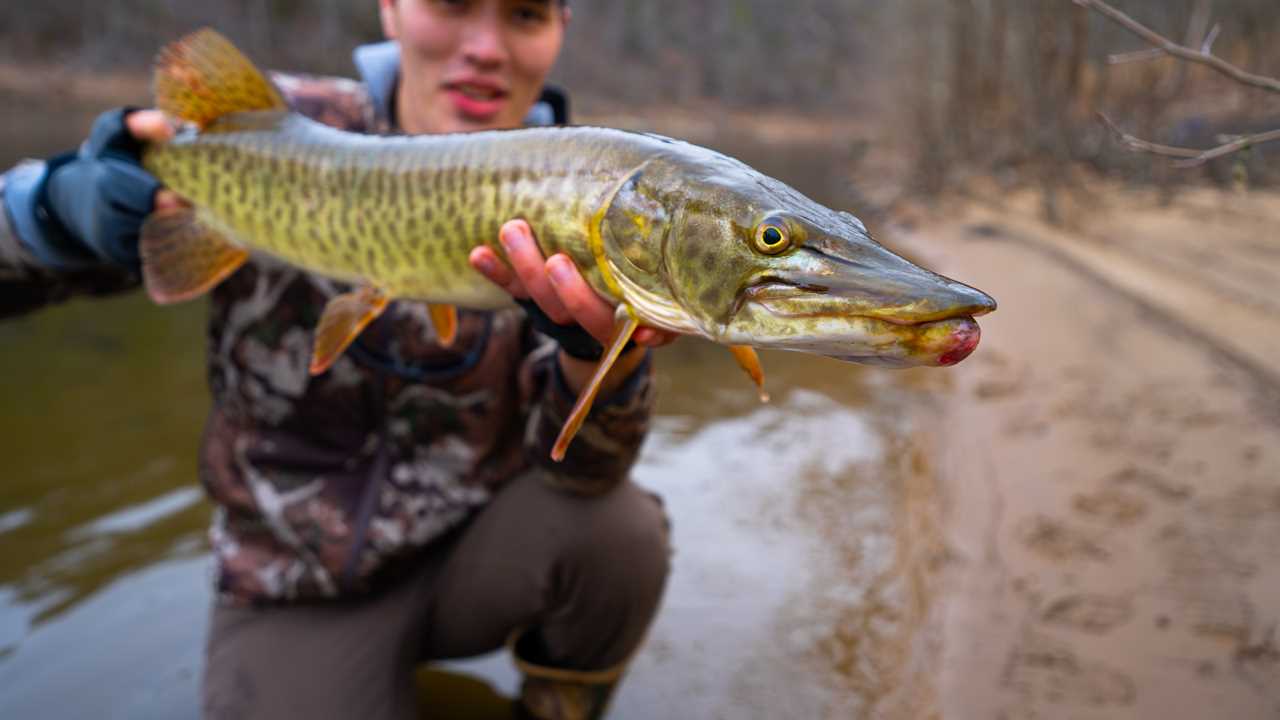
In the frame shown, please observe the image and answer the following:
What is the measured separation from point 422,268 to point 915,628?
1.77 m

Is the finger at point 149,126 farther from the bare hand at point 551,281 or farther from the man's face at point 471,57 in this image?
the bare hand at point 551,281

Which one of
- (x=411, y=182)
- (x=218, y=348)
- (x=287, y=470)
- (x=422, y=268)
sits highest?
(x=411, y=182)

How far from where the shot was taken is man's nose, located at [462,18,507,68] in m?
2.15

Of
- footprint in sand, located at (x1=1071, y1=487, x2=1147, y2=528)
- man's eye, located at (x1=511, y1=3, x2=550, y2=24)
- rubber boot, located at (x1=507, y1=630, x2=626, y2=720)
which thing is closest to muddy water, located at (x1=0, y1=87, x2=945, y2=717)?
rubber boot, located at (x1=507, y1=630, x2=626, y2=720)

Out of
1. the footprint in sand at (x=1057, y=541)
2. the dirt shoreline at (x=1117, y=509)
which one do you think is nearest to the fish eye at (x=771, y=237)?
the dirt shoreline at (x=1117, y=509)

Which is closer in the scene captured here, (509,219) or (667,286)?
(667,286)

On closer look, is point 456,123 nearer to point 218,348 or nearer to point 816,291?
point 218,348

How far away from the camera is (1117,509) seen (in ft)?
9.70

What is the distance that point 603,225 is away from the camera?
4.84ft

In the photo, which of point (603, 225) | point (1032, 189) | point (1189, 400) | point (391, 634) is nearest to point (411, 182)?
point (603, 225)

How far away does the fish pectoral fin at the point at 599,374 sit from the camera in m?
1.35

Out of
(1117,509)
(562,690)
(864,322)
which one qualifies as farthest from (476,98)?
(1117,509)

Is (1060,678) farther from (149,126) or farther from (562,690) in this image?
(149,126)

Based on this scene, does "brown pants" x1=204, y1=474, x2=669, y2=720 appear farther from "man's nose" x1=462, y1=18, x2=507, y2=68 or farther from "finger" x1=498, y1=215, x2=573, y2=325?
"man's nose" x1=462, y1=18, x2=507, y2=68
